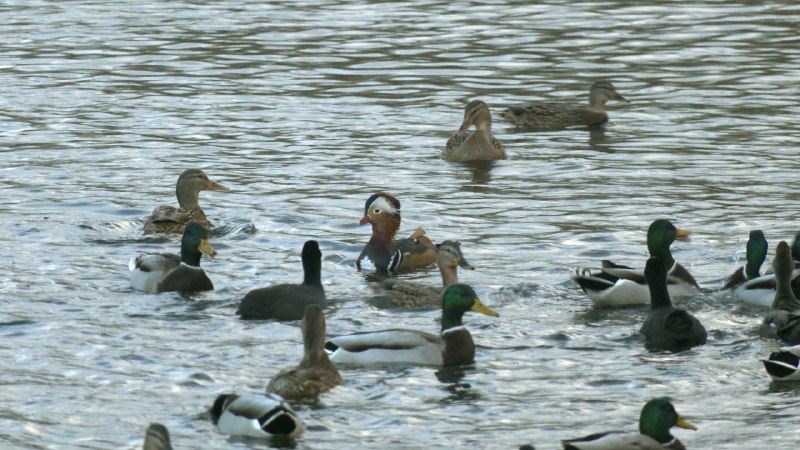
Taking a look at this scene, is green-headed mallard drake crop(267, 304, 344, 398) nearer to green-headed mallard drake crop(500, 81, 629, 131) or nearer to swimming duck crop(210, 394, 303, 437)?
swimming duck crop(210, 394, 303, 437)

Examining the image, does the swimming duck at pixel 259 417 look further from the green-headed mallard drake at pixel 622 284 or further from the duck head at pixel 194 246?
the duck head at pixel 194 246

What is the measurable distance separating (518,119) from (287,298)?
950 cm

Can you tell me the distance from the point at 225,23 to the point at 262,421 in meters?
21.5

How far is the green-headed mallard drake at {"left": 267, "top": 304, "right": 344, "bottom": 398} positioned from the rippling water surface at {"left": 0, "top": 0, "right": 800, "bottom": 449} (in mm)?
180

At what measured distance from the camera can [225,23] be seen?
31.0m

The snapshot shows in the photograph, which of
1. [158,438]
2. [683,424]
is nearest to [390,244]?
[683,424]

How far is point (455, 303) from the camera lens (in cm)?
1254

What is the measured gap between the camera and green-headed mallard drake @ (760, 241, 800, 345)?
12.4 m

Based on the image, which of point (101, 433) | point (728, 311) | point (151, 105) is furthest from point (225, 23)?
point (101, 433)

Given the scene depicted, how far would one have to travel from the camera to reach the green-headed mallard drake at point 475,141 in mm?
20562

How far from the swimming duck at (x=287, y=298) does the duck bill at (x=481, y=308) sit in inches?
56.1

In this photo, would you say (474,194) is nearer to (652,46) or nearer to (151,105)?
(151,105)

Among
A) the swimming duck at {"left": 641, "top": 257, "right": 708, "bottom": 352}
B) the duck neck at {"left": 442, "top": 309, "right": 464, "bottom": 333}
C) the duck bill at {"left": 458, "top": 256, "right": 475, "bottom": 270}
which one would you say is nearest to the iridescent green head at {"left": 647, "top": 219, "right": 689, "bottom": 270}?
the swimming duck at {"left": 641, "top": 257, "right": 708, "bottom": 352}

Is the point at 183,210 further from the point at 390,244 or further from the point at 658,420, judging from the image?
the point at 658,420
